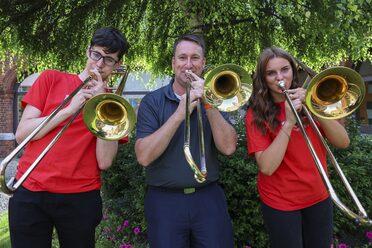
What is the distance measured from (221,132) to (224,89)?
234 millimetres

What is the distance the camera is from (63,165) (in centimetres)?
191

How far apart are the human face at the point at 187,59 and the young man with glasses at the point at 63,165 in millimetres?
332

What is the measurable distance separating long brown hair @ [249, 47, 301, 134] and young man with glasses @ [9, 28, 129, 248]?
0.78 meters

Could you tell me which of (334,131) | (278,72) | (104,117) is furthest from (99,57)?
(334,131)

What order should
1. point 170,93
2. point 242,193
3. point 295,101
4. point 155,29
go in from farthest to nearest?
point 155,29
point 242,193
point 170,93
point 295,101

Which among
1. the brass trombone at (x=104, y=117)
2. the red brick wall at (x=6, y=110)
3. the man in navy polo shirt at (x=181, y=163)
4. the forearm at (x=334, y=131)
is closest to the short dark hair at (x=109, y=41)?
the brass trombone at (x=104, y=117)

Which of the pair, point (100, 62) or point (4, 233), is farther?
point (4, 233)

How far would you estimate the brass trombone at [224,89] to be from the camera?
188 centimetres

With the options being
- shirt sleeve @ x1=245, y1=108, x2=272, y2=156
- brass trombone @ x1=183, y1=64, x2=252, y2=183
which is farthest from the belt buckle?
shirt sleeve @ x1=245, y1=108, x2=272, y2=156

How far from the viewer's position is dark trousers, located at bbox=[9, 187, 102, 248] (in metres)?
1.88

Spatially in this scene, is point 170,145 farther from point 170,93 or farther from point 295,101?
point 295,101

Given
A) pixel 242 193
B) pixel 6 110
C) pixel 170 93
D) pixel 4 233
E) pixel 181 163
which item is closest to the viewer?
pixel 181 163

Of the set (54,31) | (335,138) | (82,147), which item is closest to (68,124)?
(82,147)

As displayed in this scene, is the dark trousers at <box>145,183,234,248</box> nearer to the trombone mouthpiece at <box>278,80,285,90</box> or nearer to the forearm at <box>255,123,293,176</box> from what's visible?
→ the forearm at <box>255,123,293,176</box>
